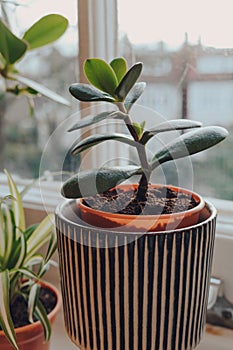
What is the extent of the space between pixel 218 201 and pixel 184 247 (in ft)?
1.03

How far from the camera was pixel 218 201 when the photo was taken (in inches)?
32.9

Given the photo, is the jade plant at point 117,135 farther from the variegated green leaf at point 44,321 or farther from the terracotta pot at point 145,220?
the variegated green leaf at point 44,321

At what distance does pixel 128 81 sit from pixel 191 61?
303 mm

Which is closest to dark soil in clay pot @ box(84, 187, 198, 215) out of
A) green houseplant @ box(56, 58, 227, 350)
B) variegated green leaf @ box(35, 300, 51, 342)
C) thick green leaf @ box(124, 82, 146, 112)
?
green houseplant @ box(56, 58, 227, 350)

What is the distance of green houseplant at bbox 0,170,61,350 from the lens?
0.70m

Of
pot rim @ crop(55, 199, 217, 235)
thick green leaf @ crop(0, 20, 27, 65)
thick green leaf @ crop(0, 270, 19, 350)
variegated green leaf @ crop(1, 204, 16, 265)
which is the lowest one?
thick green leaf @ crop(0, 270, 19, 350)

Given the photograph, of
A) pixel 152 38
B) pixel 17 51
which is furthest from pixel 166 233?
pixel 152 38

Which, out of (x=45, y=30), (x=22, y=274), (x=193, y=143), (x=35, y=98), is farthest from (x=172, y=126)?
(x=35, y=98)

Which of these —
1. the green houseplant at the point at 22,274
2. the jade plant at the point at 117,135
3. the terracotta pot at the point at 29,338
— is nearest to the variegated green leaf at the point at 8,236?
the green houseplant at the point at 22,274

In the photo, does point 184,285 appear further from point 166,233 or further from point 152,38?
point 152,38

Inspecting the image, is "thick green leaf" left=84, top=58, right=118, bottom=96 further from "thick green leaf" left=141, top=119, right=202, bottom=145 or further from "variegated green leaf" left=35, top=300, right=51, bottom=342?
"variegated green leaf" left=35, top=300, right=51, bottom=342

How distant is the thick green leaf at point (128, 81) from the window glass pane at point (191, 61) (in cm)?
29

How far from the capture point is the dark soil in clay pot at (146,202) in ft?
1.87

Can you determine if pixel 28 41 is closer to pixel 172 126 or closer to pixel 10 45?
pixel 10 45
